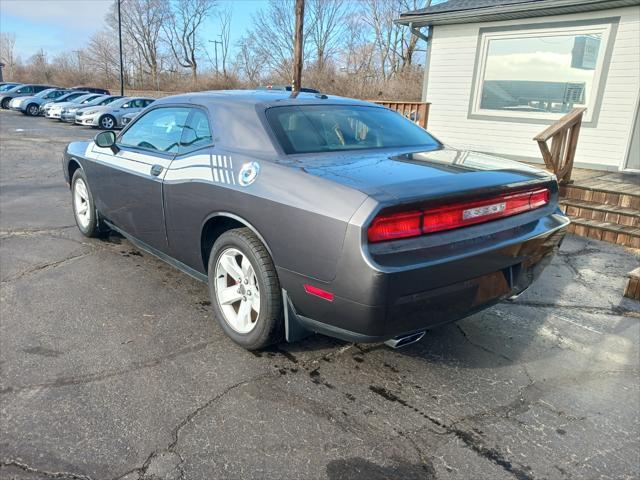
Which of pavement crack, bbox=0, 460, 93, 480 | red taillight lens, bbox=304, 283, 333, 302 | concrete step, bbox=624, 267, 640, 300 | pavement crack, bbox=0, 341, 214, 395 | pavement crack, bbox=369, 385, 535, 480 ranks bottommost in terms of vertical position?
pavement crack, bbox=0, 460, 93, 480

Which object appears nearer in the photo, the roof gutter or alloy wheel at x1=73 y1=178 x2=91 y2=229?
alloy wheel at x1=73 y1=178 x2=91 y2=229

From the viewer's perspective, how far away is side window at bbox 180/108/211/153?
3270mm

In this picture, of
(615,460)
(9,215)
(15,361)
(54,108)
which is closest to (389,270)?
(615,460)

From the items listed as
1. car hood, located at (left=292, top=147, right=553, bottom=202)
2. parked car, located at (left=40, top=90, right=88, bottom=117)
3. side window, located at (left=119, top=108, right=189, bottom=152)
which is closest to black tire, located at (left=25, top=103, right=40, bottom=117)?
parked car, located at (left=40, top=90, right=88, bottom=117)

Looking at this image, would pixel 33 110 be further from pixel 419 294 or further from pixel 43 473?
pixel 419 294

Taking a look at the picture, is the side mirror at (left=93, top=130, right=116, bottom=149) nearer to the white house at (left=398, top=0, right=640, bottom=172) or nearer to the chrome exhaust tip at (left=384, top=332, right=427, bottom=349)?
the chrome exhaust tip at (left=384, top=332, right=427, bottom=349)

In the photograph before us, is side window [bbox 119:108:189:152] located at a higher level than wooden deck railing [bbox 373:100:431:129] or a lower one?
lower

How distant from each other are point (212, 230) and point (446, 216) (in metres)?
1.55

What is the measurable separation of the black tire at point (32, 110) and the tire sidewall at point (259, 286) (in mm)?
29727

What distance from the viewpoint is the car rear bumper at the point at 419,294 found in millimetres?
2178

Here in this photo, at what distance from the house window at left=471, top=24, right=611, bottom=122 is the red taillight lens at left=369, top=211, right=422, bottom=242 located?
25.9 feet

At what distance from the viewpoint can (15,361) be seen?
9.12 feet

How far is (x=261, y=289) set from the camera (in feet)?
8.75

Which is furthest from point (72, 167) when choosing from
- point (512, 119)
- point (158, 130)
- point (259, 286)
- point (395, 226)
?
point (512, 119)
